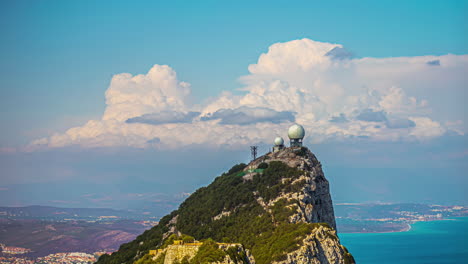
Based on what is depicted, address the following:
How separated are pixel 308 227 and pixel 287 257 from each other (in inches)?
325

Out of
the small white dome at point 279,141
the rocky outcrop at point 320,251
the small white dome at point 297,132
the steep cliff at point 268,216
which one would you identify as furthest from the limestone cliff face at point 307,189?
the rocky outcrop at point 320,251

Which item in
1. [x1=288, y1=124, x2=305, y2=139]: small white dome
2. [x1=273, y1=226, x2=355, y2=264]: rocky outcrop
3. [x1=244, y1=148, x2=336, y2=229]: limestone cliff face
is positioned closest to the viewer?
[x1=273, y1=226, x2=355, y2=264]: rocky outcrop

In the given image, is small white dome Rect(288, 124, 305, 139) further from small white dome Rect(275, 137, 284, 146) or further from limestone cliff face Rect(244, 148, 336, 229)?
small white dome Rect(275, 137, 284, 146)

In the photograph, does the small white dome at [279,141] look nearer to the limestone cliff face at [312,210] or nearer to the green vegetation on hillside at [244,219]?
the limestone cliff face at [312,210]

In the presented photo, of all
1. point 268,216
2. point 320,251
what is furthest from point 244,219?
point 320,251

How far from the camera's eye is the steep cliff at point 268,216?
89.9 m

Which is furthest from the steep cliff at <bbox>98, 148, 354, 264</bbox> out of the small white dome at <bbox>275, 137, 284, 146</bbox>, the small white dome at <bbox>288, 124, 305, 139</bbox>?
the small white dome at <bbox>275, 137, 284, 146</bbox>

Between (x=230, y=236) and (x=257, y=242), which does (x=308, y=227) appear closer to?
(x=257, y=242)

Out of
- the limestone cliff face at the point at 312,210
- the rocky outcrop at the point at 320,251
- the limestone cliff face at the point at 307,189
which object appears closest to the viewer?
the rocky outcrop at the point at 320,251

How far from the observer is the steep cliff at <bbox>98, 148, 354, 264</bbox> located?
89938 millimetres

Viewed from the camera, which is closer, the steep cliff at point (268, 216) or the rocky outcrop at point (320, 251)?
the rocky outcrop at point (320, 251)

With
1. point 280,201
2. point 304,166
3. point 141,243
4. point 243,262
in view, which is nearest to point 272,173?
point 304,166

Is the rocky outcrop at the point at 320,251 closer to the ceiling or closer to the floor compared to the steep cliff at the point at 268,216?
closer to the floor

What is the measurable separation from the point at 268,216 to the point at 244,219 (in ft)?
19.3
